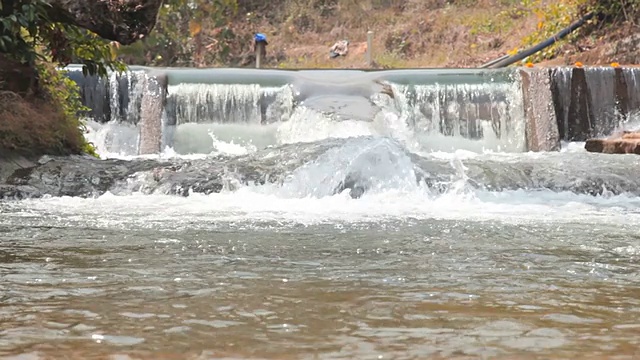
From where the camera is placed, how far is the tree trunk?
32.1 feet

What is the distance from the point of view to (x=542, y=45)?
69.2 feet

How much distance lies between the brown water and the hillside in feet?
52.8

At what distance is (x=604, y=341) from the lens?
11.2 feet

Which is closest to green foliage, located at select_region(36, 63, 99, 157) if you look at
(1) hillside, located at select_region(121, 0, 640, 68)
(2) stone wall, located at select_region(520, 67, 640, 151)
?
(2) stone wall, located at select_region(520, 67, 640, 151)

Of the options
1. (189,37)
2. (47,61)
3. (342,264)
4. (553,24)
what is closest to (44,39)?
(47,61)

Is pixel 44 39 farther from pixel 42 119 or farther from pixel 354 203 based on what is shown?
pixel 354 203

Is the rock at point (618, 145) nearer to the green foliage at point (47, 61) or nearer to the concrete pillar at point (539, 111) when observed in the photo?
the concrete pillar at point (539, 111)

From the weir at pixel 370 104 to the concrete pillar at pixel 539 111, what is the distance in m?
0.01

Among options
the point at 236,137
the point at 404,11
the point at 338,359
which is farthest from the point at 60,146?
the point at 404,11

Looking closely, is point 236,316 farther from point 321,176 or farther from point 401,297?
point 321,176

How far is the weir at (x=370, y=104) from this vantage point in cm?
1461

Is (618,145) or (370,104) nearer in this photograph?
(618,145)

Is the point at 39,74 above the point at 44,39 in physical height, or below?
below

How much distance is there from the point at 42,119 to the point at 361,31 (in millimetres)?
22277
